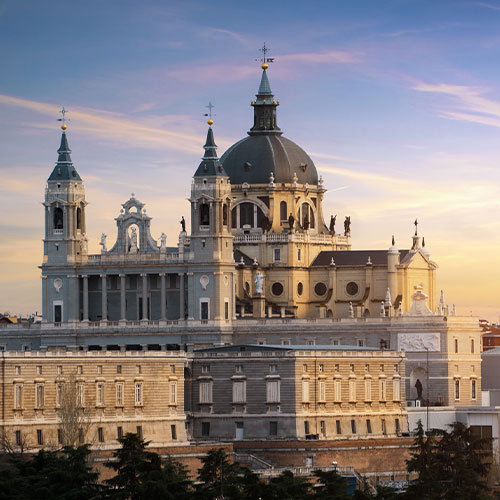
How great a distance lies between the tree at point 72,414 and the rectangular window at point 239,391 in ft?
43.9

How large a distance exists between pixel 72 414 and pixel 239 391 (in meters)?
18.5

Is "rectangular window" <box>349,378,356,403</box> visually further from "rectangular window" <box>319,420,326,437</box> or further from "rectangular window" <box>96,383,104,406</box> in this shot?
"rectangular window" <box>96,383,104,406</box>

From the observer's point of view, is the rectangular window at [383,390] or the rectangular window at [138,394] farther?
the rectangular window at [383,390]

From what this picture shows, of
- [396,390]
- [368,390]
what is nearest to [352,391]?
[368,390]

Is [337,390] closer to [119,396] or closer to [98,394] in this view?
[119,396]

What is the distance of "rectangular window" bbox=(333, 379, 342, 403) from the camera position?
184625mm

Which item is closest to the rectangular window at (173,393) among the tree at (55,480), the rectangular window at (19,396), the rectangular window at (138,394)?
the rectangular window at (138,394)

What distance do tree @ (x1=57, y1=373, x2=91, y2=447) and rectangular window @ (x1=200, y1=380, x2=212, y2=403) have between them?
41.5 feet

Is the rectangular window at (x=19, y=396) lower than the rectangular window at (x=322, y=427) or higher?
higher

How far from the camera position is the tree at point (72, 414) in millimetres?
166375

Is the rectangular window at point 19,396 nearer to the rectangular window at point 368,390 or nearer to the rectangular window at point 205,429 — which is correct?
the rectangular window at point 205,429

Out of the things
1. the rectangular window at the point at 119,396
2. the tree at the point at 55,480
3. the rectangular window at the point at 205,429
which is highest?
the rectangular window at the point at 119,396

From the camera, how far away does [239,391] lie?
182m

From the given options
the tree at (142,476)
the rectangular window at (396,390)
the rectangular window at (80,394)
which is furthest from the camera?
the rectangular window at (396,390)
